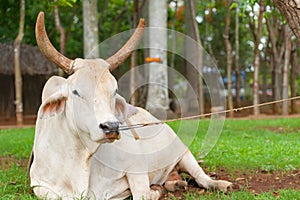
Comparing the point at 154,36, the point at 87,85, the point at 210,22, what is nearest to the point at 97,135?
the point at 87,85

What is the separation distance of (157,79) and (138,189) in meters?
8.07

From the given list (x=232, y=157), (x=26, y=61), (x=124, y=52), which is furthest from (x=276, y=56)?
(x=124, y=52)

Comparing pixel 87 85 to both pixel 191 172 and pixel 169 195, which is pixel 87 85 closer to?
pixel 169 195

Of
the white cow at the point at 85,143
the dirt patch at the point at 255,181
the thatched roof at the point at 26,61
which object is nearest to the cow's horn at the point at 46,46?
the white cow at the point at 85,143

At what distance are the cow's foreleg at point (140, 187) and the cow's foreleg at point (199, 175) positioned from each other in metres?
0.56

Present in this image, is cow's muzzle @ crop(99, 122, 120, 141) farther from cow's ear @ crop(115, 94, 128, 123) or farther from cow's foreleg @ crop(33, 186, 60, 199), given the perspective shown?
cow's foreleg @ crop(33, 186, 60, 199)

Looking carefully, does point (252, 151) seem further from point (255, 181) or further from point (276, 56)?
point (276, 56)

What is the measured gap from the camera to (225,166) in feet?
17.6

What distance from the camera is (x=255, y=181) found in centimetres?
453

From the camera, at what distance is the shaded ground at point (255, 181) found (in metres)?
4.14

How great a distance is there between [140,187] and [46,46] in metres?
1.25

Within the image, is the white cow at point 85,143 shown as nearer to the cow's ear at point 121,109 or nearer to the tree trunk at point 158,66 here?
the cow's ear at point 121,109

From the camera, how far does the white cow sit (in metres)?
3.42

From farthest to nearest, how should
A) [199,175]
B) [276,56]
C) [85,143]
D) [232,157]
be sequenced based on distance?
[276,56], [232,157], [199,175], [85,143]
